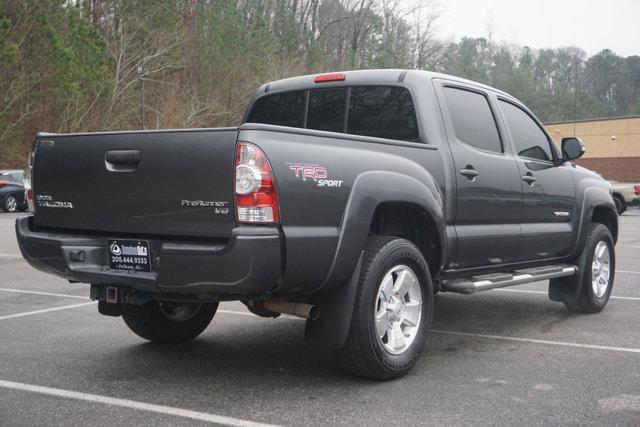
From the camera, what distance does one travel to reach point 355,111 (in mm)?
5723

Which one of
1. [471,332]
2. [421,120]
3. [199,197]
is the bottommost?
[471,332]

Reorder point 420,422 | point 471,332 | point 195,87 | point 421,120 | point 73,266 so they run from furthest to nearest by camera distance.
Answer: point 195,87, point 471,332, point 421,120, point 73,266, point 420,422

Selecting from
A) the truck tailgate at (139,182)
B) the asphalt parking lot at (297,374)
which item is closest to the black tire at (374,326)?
the asphalt parking lot at (297,374)

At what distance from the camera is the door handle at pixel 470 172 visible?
547cm

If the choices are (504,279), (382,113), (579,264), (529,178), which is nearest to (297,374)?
(504,279)

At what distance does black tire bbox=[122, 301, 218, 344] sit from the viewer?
5.54m

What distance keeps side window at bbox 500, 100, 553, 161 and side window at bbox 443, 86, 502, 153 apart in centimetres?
31

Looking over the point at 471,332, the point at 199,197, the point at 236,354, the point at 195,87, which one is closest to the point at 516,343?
the point at 471,332

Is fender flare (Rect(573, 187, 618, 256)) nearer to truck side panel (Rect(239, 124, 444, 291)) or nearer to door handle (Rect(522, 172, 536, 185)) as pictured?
door handle (Rect(522, 172, 536, 185))

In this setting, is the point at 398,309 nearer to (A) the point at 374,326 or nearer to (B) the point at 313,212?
(A) the point at 374,326

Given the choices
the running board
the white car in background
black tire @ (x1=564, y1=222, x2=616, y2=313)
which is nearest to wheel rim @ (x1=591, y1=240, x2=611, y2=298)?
black tire @ (x1=564, y1=222, x2=616, y2=313)

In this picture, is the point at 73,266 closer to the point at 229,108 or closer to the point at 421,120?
the point at 421,120

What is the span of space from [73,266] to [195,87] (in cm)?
4135

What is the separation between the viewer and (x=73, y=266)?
14.6ft
